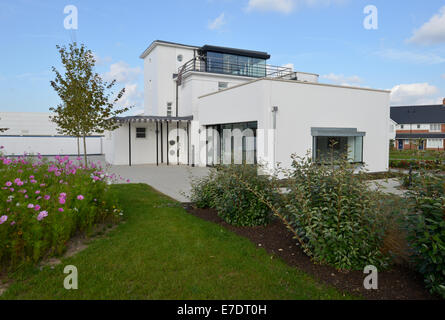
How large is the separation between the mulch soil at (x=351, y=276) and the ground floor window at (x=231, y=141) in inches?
287

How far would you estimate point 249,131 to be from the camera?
1459 centimetres

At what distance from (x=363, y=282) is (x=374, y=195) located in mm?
1075

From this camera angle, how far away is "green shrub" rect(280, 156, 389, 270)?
378 cm

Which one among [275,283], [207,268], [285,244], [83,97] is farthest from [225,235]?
[83,97]

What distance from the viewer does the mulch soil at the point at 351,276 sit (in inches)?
132

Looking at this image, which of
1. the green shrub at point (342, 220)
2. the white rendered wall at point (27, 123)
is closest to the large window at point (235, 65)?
the green shrub at point (342, 220)

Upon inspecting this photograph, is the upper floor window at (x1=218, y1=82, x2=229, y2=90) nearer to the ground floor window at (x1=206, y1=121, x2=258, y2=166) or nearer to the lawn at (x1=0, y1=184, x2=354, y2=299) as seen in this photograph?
the ground floor window at (x1=206, y1=121, x2=258, y2=166)

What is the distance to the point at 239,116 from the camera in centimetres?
1515

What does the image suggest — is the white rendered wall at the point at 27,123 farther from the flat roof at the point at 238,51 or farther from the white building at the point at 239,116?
the flat roof at the point at 238,51

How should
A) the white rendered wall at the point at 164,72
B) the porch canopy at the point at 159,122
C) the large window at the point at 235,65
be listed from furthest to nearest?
1. the large window at the point at 235,65
2. the white rendered wall at the point at 164,72
3. the porch canopy at the point at 159,122

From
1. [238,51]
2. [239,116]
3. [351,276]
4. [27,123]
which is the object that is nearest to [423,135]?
[238,51]
